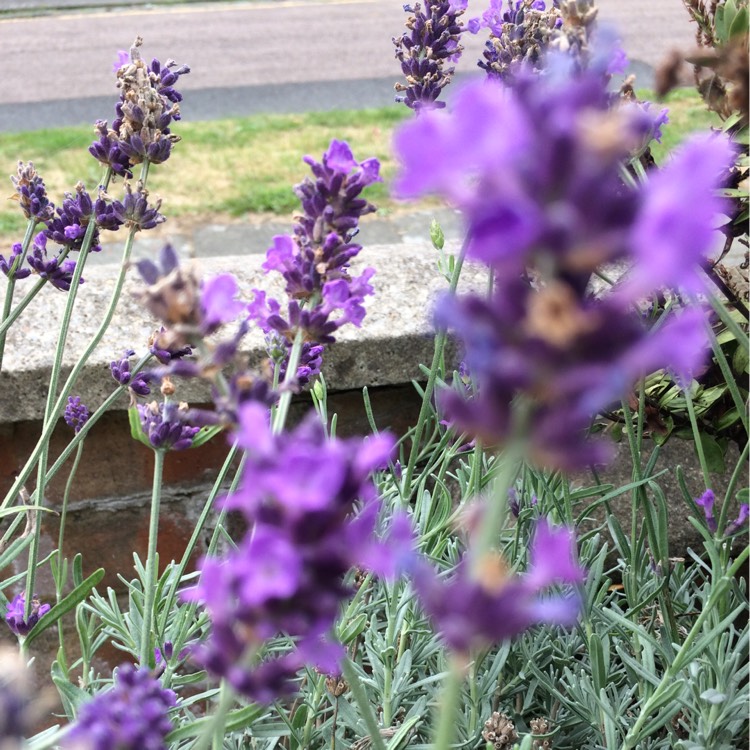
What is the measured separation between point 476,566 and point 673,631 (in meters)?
0.81

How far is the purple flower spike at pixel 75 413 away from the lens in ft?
4.22

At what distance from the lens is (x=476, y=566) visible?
33 centimetres

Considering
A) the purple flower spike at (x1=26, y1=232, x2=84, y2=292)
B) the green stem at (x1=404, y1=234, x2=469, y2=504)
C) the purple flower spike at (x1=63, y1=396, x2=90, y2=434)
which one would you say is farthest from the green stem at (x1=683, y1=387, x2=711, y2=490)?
the purple flower spike at (x1=63, y1=396, x2=90, y2=434)

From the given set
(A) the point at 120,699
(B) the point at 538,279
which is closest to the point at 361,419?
(B) the point at 538,279

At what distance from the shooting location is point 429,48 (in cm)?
116

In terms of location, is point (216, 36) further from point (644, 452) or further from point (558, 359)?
point (558, 359)

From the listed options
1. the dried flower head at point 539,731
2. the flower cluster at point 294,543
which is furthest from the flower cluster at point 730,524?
the flower cluster at point 294,543

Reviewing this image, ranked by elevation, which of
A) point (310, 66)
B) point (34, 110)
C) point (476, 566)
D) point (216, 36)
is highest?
point (216, 36)

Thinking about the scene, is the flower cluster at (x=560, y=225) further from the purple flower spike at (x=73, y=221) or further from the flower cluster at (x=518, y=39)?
the purple flower spike at (x=73, y=221)

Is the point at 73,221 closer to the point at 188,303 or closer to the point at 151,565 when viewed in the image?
the point at 151,565

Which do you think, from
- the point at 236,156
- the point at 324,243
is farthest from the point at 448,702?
the point at 236,156

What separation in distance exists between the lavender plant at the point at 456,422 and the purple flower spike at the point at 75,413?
20 cm

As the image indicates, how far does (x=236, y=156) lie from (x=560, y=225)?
4.60 meters

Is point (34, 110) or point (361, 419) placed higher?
point (34, 110)
